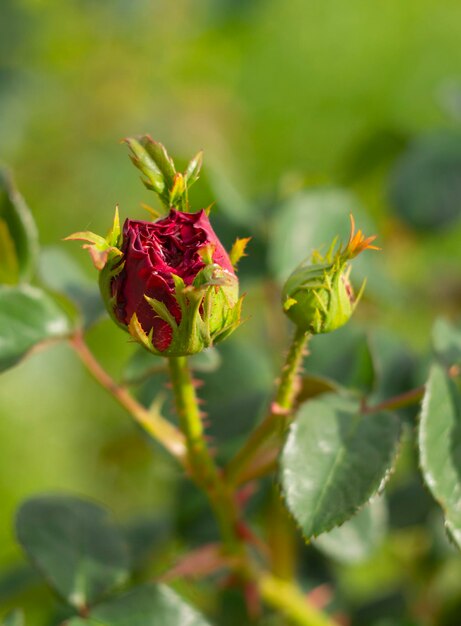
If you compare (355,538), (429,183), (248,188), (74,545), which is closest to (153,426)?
(74,545)

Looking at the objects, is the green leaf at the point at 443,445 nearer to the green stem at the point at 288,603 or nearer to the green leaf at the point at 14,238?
the green stem at the point at 288,603

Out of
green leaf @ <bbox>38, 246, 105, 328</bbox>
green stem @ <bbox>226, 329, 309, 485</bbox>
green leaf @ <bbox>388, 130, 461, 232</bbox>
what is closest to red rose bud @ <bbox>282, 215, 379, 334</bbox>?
green stem @ <bbox>226, 329, 309, 485</bbox>

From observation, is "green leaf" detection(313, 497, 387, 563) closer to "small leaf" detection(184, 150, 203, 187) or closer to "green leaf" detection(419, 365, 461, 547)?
"green leaf" detection(419, 365, 461, 547)

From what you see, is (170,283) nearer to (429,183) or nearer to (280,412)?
(280,412)

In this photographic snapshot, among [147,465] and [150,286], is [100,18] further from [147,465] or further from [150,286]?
[150,286]

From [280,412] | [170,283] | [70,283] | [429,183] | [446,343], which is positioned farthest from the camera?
[429,183]
